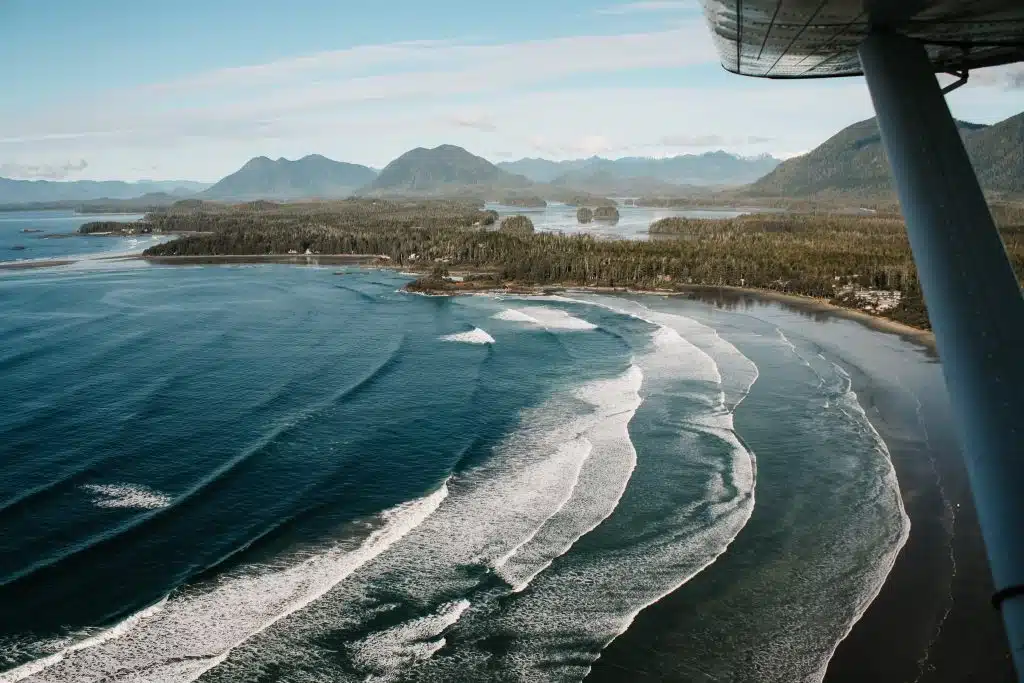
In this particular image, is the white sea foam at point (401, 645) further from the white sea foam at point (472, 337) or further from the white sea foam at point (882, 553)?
the white sea foam at point (472, 337)

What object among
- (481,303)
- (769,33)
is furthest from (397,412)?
(481,303)

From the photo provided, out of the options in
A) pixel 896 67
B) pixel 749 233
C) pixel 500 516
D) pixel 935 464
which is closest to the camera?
pixel 896 67

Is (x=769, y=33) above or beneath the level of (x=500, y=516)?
above

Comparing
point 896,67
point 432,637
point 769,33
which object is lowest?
point 432,637

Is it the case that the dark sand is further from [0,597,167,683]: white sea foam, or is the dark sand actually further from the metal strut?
the metal strut

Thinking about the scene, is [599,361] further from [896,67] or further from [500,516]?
[896,67]

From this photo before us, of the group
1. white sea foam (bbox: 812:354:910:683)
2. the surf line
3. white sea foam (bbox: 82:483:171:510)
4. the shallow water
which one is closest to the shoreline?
white sea foam (bbox: 812:354:910:683)

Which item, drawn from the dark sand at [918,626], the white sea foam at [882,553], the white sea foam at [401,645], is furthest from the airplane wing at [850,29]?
the white sea foam at [401,645]
